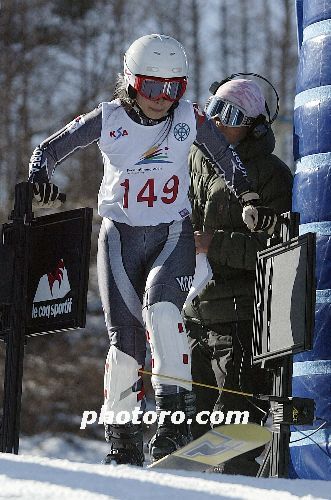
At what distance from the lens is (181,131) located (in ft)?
22.3

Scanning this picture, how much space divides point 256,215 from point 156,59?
74 centimetres

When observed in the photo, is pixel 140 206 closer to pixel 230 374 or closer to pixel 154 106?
pixel 154 106

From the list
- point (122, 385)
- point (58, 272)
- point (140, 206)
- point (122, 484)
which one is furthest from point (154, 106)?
point (122, 484)

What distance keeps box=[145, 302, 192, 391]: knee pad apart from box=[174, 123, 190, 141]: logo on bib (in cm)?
70

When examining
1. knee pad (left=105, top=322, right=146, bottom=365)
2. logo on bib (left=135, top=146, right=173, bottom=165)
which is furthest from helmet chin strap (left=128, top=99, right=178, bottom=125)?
knee pad (left=105, top=322, right=146, bottom=365)

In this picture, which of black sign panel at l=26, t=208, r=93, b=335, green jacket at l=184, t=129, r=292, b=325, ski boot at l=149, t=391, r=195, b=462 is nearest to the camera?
ski boot at l=149, t=391, r=195, b=462

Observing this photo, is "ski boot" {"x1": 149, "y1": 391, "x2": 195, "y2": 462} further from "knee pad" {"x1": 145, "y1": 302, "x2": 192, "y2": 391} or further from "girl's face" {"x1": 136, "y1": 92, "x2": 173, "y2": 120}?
"girl's face" {"x1": 136, "y1": 92, "x2": 173, "y2": 120}

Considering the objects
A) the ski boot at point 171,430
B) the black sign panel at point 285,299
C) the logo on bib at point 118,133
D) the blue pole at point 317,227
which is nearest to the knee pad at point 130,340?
the ski boot at point 171,430

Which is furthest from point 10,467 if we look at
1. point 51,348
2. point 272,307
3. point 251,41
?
point 251,41

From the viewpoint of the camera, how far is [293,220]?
22.6 ft

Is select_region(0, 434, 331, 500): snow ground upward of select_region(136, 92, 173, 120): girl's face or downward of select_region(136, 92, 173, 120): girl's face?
downward

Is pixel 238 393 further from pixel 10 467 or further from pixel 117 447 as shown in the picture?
Answer: pixel 10 467

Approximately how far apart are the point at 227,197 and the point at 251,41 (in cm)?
2189

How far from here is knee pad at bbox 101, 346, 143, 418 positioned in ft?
21.5
